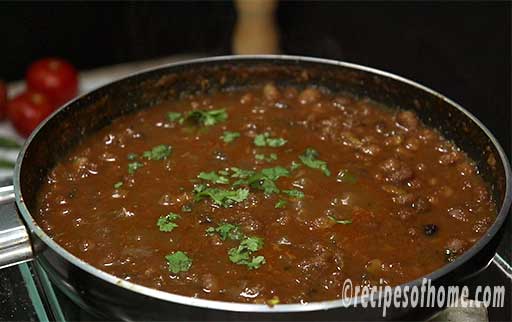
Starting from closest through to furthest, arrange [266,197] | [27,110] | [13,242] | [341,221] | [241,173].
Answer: [13,242]
[341,221]
[266,197]
[241,173]
[27,110]

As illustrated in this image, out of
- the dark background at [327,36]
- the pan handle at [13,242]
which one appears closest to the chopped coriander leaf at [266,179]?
the pan handle at [13,242]

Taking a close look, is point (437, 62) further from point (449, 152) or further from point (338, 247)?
point (338, 247)

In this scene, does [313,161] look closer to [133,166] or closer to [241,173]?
[241,173]

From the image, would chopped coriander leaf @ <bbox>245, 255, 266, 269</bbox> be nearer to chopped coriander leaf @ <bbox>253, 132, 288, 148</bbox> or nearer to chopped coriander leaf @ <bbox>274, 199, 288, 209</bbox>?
chopped coriander leaf @ <bbox>274, 199, 288, 209</bbox>

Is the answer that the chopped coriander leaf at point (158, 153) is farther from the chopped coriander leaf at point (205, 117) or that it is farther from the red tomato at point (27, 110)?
the red tomato at point (27, 110)

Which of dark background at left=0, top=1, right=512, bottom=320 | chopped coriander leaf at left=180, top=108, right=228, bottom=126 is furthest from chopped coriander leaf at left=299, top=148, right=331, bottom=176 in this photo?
dark background at left=0, top=1, right=512, bottom=320

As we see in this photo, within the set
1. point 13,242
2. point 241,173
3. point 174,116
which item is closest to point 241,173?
point 241,173
